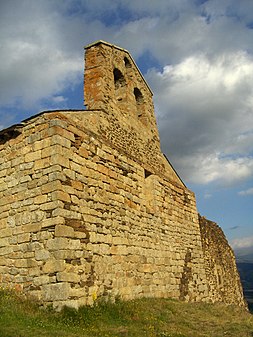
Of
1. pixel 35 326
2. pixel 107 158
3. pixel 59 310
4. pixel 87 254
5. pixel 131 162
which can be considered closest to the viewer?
pixel 35 326

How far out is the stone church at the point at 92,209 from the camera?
6.92m

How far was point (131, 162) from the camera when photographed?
10141 millimetres

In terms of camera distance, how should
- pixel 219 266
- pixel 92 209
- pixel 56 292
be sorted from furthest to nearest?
1. pixel 219 266
2. pixel 92 209
3. pixel 56 292

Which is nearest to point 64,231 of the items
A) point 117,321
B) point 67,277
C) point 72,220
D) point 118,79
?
point 72,220

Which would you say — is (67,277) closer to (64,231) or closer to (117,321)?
(64,231)

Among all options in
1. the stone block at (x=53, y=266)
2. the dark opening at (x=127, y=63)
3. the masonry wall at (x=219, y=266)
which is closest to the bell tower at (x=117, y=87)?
the dark opening at (x=127, y=63)

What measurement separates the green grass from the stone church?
11.6 inches

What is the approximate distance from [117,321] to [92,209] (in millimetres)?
2355

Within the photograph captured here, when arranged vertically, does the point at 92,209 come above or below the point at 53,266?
above

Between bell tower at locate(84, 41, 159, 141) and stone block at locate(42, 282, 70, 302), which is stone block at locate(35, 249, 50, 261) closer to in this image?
stone block at locate(42, 282, 70, 302)

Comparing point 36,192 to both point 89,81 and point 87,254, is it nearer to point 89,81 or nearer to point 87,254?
point 87,254

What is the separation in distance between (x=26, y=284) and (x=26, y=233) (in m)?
Result: 0.99

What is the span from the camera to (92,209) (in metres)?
7.86

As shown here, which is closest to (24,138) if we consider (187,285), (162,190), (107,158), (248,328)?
(107,158)
